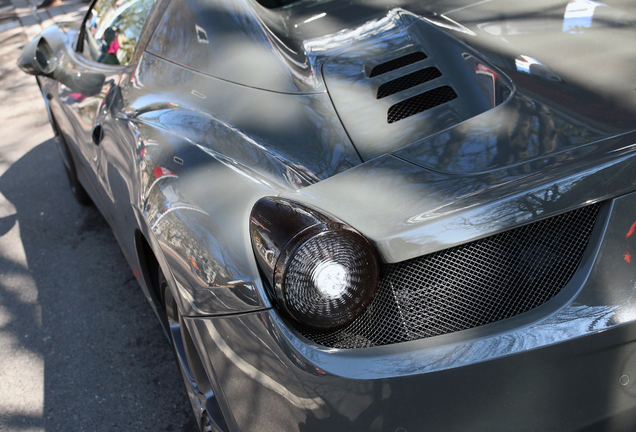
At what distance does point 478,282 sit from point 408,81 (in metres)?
0.83

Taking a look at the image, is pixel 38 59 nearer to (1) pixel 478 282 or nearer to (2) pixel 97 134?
(2) pixel 97 134

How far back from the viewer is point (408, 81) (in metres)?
1.85

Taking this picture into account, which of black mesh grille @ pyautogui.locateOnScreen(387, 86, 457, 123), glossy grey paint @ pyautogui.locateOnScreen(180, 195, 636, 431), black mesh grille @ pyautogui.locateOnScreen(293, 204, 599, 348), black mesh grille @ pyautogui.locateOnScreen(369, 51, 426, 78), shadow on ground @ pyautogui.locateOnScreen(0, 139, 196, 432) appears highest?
black mesh grille @ pyautogui.locateOnScreen(369, 51, 426, 78)

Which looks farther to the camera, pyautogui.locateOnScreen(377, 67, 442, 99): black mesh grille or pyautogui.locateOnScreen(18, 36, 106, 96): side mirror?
pyautogui.locateOnScreen(18, 36, 106, 96): side mirror

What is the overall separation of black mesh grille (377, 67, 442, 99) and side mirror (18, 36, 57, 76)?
203cm

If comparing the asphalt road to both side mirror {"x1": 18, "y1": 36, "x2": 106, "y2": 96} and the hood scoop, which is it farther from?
the hood scoop

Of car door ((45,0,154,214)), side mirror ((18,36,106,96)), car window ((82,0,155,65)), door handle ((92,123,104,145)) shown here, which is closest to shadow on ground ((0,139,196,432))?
car door ((45,0,154,214))

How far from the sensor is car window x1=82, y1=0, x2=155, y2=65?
2.62 meters

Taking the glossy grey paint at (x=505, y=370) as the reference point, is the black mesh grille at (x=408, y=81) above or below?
above

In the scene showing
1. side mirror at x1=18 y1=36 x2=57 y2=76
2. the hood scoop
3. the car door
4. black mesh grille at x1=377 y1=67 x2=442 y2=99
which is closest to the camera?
the hood scoop

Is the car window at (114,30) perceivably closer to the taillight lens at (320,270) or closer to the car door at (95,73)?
the car door at (95,73)

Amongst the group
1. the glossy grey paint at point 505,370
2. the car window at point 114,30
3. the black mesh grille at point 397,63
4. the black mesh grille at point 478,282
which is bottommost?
the glossy grey paint at point 505,370

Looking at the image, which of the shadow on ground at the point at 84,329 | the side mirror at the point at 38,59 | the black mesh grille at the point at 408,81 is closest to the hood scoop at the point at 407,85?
the black mesh grille at the point at 408,81

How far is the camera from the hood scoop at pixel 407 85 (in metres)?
1.67
